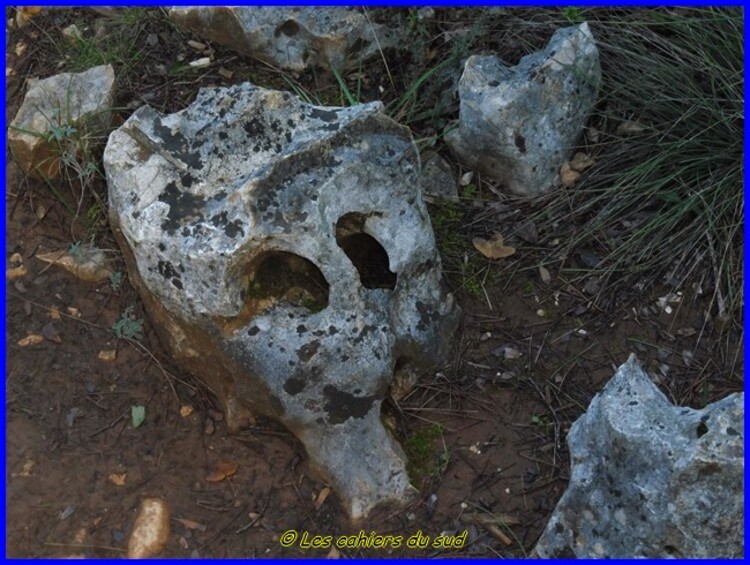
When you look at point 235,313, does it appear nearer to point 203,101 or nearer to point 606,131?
point 203,101

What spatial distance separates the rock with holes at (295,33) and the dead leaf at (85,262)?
1.01m

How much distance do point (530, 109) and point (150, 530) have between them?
188 centimetres

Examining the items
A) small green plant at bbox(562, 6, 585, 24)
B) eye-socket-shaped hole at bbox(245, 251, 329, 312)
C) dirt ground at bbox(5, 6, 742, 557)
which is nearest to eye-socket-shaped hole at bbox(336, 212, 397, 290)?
eye-socket-shaped hole at bbox(245, 251, 329, 312)

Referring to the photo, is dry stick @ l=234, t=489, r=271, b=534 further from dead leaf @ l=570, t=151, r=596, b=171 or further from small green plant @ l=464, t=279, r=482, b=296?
dead leaf @ l=570, t=151, r=596, b=171

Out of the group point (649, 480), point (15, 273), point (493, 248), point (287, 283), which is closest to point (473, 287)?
point (493, 248)

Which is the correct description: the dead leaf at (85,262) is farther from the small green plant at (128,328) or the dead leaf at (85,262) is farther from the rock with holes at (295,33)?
the rock with holes at (295,33)

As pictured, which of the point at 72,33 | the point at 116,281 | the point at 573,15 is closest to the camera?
the point at 116,281

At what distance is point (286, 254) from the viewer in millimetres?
3102

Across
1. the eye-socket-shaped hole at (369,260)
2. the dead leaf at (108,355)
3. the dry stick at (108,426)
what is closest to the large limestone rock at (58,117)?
the dead leaf at (108,355)

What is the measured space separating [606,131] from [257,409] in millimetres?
1632

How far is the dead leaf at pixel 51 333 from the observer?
338 cm

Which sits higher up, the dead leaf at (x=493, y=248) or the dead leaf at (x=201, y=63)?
the dead leaf at (x=201, y=63)

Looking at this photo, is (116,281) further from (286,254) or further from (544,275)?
(544,275)

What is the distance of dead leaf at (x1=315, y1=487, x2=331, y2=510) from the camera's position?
10.2 feet
